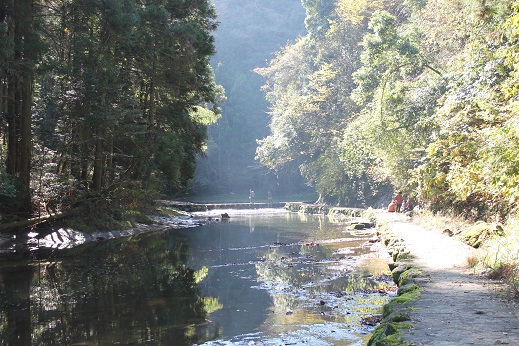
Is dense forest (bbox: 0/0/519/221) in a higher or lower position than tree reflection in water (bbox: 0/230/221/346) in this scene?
higher

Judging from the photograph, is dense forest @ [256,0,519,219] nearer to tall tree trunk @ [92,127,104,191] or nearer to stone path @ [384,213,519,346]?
stone path @ [384,213,519,346]

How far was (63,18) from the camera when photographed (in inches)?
658

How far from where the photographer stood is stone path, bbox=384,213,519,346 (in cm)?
500

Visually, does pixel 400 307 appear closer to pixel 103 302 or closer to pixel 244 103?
pixel 103 302

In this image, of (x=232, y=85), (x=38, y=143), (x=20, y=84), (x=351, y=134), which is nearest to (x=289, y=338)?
(x=20, y=84)

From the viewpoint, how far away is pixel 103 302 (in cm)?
879

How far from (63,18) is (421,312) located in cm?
1475

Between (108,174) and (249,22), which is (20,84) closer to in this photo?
(108,174)

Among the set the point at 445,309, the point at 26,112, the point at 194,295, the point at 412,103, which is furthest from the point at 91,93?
the point at 445,309

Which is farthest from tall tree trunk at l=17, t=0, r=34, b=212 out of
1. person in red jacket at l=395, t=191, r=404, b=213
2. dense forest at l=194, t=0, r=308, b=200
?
dense forest at l=194, t=0, r=308, b=200

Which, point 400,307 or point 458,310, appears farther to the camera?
point 400,307

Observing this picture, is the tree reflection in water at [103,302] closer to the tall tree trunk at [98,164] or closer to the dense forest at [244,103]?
the tall tree trunk at [98,164]

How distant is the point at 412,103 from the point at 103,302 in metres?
16.6

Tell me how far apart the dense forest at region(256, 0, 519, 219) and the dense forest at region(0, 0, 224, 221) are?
27.4 feet
